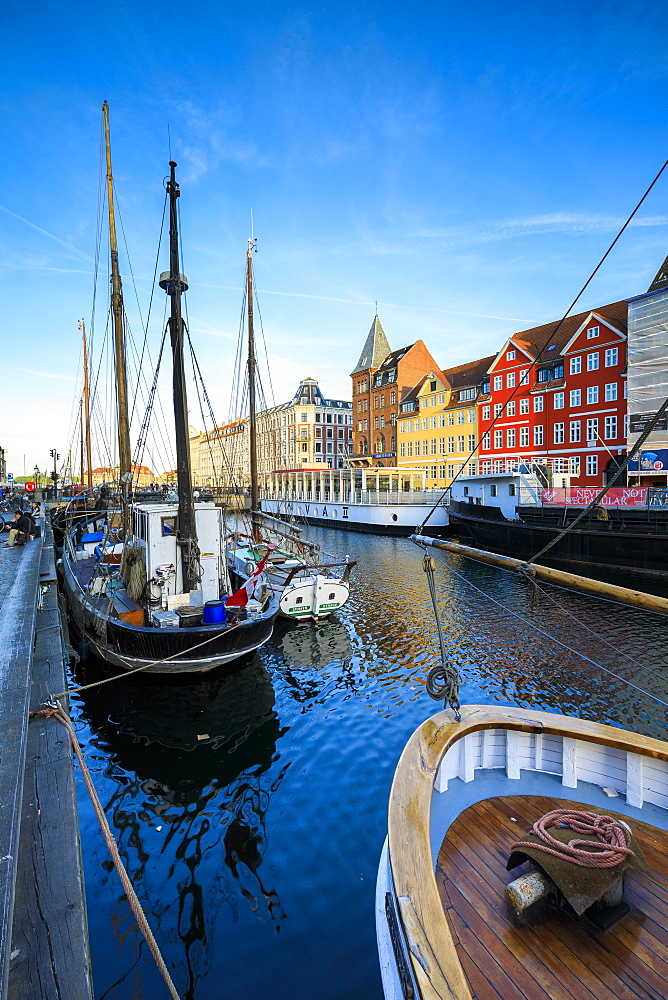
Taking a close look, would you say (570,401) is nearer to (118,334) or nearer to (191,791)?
(118,334)

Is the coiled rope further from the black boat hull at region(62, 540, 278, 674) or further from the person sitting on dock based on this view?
the person sitting on dock

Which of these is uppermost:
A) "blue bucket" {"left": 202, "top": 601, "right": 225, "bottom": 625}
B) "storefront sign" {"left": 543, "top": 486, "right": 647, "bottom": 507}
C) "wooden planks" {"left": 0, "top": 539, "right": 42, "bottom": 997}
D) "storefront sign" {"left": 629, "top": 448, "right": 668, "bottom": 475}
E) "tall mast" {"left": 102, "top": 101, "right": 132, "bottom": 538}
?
"tall mast" {"left": 102, "top": 101, "right": 132, "bottom": 538}

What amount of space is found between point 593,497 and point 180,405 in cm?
2478

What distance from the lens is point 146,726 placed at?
10180 mm

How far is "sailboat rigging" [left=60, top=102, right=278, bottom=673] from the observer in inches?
436

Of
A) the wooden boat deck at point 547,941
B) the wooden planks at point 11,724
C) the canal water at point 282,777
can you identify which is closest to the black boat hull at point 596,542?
the canal water at point 282,777

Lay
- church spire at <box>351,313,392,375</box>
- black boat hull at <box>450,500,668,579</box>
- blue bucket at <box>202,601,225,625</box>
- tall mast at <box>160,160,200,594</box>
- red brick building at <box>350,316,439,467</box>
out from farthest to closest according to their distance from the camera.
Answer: church spire at <box>351,313,392,375</box> < red brick building at <box>350,316,439,467</box> < black boat hull at <box>450,500,668,579</box> < tall mast at <box>160,160,200,594</box> < blue bucket at <box>202,601,225,625</box>

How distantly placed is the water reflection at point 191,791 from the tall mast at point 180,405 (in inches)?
121

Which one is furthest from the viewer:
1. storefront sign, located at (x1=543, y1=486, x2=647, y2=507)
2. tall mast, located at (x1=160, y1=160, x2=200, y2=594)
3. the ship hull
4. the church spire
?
the church spire

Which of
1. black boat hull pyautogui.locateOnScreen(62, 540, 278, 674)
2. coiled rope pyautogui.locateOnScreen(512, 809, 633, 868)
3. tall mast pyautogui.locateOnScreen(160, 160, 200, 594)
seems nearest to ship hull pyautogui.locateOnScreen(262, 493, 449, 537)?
tall mast pyautogui.locateOnScreen(160, 160, 200, 594)

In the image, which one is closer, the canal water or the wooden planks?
the wooden planks

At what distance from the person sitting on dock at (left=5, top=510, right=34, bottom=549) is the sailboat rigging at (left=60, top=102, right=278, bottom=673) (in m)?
9.48

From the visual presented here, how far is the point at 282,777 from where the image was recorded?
27.9ft

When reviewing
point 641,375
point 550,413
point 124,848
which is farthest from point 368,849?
point 550,413
